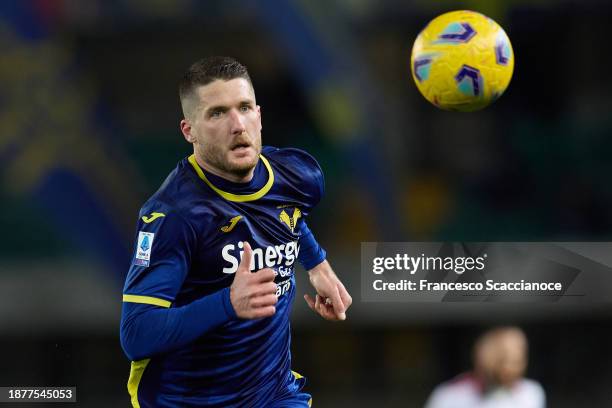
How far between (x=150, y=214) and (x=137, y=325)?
0.43m

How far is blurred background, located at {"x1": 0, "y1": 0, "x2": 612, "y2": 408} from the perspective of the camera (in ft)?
35.5

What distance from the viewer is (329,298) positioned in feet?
14.8

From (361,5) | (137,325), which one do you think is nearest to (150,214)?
(137,325)

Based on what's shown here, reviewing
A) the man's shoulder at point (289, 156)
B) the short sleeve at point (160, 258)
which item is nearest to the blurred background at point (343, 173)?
the man's shoulder at point (289, 156)

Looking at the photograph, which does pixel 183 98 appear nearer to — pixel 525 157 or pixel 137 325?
pixel 137 325

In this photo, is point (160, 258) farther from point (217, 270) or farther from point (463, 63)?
point (463, 63)

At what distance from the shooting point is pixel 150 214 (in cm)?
382

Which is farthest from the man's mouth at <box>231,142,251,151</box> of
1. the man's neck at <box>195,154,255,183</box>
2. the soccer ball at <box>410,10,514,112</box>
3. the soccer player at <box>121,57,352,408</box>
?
the soccer ball at <box>410,10,514,112</box>

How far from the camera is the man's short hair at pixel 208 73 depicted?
393cm

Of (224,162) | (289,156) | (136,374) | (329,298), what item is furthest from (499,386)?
(224,162)

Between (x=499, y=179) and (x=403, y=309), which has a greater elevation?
(x=499, y=179)

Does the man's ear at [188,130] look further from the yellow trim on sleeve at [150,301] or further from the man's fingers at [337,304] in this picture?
the man's fingers at [337,304]

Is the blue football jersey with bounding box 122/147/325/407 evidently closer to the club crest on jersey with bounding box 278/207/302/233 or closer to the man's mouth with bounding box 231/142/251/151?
the club crest on jersey with bounding box 278/207/302/233

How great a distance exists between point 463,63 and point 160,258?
2.13m
